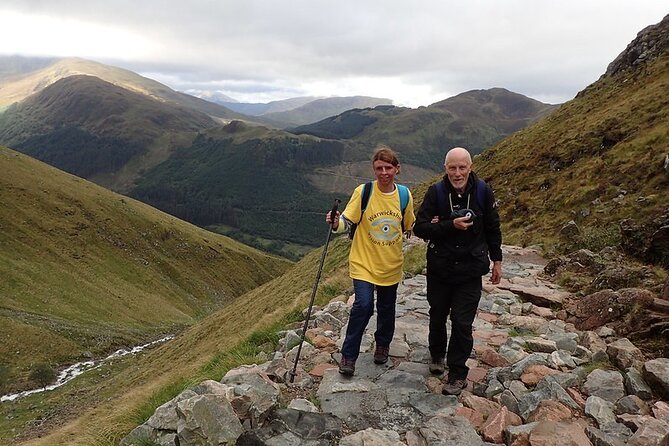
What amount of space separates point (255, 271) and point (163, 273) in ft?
111

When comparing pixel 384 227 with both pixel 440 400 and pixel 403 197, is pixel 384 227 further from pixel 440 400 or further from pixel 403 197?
pixel 440 400

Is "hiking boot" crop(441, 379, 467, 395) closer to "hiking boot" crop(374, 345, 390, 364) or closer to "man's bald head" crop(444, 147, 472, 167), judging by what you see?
"hiking boot" crop(374, 345, 390, 364)

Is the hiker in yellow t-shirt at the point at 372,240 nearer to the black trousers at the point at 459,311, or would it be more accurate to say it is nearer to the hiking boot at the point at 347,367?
A: the hiking boot at the point at 347,367

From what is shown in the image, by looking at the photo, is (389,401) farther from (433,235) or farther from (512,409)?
(433,235)

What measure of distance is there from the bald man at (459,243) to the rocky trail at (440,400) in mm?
681

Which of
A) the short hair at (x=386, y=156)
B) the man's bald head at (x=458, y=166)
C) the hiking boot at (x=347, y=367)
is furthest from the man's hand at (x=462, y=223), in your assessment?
the hiking boot at (x=347, y=367)

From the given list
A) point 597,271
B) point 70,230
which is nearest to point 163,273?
point 70,230

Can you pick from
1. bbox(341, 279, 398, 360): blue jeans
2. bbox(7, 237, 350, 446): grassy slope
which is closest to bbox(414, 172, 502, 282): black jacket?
bbox(341, 279, 398, 360): blue jeans

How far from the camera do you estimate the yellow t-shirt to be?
7.65m

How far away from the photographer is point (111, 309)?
235 ft

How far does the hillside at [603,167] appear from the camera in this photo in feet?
57.7

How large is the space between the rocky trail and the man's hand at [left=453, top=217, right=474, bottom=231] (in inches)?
97.0

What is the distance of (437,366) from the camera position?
7750mm

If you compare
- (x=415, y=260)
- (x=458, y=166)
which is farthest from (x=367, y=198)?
(x=415, y=260)
